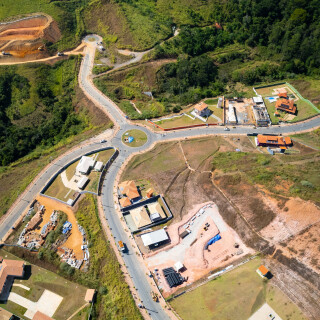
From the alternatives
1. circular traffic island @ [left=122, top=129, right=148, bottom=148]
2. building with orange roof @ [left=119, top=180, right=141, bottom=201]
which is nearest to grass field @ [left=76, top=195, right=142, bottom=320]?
building with orange roof @ [left=119, top=180, right=141, bottom=201]

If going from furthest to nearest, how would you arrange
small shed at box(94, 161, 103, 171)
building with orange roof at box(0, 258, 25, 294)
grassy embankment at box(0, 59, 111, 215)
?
1. grassy embankment at box(0, 59, 111, 215)
2. small shed at box(94, 161, 103, 171)
3. building with orange roof at box(0, 258, 25, 294)

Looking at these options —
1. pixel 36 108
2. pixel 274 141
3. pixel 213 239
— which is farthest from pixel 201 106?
pixel 36 108

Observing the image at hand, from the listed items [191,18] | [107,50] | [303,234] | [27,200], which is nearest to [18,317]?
[27,200]

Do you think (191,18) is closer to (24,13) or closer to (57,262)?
(24,13)

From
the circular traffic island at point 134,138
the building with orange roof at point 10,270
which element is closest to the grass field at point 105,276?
the building with orange roof at point 10,270

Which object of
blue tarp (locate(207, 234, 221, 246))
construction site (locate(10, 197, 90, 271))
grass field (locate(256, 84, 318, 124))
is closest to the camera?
blue tarp (locate(207, 234, 221, 246))

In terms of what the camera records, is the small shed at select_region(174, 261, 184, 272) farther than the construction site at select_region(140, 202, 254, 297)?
Yes

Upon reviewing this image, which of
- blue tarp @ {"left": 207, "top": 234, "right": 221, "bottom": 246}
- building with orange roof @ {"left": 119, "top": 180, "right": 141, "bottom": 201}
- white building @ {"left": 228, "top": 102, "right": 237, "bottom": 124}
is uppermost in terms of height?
white building @ {"left": 228, "top": 102, "right": 237, "bottom": 124}

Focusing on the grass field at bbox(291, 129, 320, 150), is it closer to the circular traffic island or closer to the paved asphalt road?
the paved asphalt road
